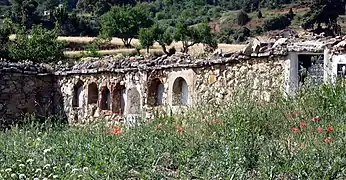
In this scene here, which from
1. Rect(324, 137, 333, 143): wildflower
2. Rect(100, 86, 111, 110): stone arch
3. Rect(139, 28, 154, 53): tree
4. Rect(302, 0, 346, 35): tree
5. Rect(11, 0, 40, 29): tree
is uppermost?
Rect(11, 0, 40, 29): tree

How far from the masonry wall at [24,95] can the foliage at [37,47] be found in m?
8.08

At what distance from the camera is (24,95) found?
15789mm

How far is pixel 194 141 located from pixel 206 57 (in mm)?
5901

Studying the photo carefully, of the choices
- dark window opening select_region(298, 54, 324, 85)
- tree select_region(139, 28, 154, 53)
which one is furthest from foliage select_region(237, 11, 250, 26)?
dark window opening select_region(298, 54, 324, 85)

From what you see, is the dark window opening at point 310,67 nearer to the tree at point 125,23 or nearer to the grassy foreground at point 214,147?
the grassy foreground at point 214,147

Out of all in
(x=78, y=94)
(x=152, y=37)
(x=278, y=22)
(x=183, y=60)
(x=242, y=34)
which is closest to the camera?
(x=183, y=60)

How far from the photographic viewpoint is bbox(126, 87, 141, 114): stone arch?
1409 centimetres

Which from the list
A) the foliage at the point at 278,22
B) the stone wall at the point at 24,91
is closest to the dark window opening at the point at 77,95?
the stone wall at the point at 24,91

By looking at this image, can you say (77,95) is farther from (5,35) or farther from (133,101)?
(5,35)

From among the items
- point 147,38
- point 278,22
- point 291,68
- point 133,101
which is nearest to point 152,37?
point 147,38

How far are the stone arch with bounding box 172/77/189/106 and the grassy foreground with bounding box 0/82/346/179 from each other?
4.75 metres

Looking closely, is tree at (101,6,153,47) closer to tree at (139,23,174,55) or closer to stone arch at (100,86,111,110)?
tree at (139,23,174,55)

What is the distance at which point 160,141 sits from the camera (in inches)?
249

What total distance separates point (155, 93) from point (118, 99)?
56.8 inches
